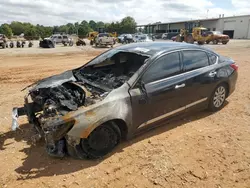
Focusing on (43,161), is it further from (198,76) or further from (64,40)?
(64,40)

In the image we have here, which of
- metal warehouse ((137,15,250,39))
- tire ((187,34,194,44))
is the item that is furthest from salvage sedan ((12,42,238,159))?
metal warehouse ((137,15,250,39))

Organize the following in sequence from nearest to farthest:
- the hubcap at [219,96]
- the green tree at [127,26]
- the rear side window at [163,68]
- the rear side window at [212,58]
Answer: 1. the rear side window at [163,68]
2. the rear side window at [212,58]
3. the hubcap at [219,96]
4. the green tree at [127,26]

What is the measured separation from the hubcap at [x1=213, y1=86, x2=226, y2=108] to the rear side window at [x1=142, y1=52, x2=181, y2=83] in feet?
4.36

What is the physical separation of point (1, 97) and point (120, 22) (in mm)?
76977

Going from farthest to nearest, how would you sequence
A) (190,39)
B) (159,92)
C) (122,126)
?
1. (190,39)
2. (159,92)
3. (122,126)

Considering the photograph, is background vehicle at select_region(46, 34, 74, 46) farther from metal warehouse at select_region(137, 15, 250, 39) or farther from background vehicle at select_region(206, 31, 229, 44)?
metal warehouse at select_region(137, 15, 250, 39)

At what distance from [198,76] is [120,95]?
5.90ft

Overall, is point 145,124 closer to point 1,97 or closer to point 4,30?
point 1,97

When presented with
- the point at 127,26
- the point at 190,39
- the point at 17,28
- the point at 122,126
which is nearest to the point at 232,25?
the point at 127,26

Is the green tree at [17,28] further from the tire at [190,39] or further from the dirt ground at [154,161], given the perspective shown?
the dirt ground at [154,161]

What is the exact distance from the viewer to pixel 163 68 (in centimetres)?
388

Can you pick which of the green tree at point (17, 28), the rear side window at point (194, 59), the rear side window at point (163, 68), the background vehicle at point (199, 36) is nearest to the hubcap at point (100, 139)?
the rear side window at point (163, 68)

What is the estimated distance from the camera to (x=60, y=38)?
106 feet

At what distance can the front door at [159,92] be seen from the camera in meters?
3.53
